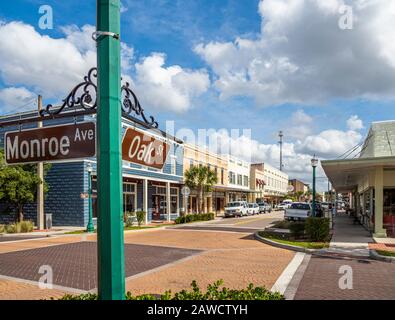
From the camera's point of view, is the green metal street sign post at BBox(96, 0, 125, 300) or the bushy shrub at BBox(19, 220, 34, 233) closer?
the green metal street sign post at BBox(96, 0, 125, 300)

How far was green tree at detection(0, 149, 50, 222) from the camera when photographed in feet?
73.6

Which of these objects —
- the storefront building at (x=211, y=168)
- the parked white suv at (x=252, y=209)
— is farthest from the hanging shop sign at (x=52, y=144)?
the parked white suv at (x=252, y=209)

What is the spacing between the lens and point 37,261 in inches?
470

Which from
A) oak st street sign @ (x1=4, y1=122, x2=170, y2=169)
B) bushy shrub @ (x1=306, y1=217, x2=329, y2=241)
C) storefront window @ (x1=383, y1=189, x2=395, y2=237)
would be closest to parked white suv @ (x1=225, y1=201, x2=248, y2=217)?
storefront window @ (x1=383, y1=189, x2=395, y2=237)

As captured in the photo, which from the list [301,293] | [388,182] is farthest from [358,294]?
[388,182]

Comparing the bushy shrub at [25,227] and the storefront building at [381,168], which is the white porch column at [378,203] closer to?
the storefront building at [381,168]

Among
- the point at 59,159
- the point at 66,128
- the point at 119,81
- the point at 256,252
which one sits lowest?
the point at 256,252

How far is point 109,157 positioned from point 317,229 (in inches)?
599

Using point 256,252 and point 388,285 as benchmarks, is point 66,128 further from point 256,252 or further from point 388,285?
point 256,252

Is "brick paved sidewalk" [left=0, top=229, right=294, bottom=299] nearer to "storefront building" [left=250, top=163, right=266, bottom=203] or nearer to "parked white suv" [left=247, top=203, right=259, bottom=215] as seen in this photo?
"parked white suv" [left=247, top=203, right=259, bottom=215]

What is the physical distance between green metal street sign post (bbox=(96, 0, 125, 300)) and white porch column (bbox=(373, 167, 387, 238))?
1821cm

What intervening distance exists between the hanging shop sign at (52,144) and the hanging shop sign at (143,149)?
318mm

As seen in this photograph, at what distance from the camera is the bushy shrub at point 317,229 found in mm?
16609
